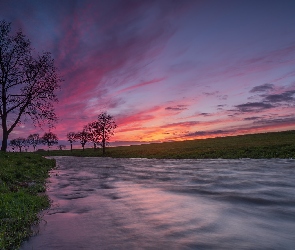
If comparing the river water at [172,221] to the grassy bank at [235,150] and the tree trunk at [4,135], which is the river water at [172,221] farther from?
the tree trunk at [4,135]

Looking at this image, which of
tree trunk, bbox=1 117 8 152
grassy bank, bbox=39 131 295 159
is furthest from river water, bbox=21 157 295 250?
tree trunk, bbox=1 117 8 152

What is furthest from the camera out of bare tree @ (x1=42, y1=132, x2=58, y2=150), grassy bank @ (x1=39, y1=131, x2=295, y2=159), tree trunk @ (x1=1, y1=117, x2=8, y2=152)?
bare tree @ (x1=42, y1=132, x2=58, y2=150)

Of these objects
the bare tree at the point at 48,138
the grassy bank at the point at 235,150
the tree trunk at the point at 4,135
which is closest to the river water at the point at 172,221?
the grassy bank at the point at 235,150

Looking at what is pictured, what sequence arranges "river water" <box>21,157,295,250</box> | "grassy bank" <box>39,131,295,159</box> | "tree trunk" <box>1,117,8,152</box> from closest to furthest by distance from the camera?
1. "river water" <box>21,157,295,250</box>
2. "tree trunk" <box>1,117,8,152</box>
3. "grassy bank" <box>39,131,295,159</box>

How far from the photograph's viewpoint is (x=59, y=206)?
961 centimetres

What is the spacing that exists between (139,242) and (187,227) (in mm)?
1527

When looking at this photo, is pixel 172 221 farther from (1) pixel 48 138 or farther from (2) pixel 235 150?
(1) pixel 48 138

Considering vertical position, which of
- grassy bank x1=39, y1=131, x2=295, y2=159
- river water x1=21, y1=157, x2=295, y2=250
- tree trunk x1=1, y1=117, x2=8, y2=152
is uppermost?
tree trunk x1=1, y1=117, x2=8, y2=152

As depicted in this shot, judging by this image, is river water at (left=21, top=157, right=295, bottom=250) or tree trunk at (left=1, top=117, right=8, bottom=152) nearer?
river water at (left=21, top=157, right=295, bottom=250)

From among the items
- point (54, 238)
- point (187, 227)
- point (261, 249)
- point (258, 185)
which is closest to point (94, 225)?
point (54, 238)

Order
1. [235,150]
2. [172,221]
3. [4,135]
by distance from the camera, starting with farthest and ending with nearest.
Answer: [235,150], [4,135], [172,221]

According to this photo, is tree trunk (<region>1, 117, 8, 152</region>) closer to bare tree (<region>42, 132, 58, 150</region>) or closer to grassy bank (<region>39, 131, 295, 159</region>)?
grassy bank (<region>39, 131, 295, 159</region>)

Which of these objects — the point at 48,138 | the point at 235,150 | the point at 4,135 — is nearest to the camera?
the point at 4,135

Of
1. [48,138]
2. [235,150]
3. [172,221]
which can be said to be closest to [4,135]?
[172,221]
